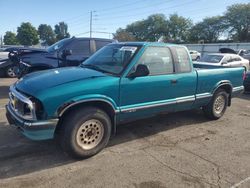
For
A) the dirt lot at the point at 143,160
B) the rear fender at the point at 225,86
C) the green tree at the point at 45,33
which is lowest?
the dirt lot at the point at 143,160

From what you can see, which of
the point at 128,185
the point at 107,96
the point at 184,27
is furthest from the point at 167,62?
the point at 184,27

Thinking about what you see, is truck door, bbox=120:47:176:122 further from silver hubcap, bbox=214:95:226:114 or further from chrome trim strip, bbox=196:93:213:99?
silver hubcap, bbox=214:95:226:114

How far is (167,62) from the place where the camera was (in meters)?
5.07

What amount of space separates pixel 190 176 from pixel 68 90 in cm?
212

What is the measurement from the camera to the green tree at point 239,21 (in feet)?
237

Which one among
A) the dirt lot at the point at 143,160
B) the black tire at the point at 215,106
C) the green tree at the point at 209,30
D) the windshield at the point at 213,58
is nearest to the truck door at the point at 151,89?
the dirt lot at the point at 143,160

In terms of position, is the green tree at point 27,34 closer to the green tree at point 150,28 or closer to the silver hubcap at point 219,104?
the green tree at point 150,28

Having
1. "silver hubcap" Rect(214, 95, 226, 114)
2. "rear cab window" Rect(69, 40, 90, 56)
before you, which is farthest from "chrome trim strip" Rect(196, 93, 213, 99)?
"rear cab window" Rect(69, 40, 90, 56)

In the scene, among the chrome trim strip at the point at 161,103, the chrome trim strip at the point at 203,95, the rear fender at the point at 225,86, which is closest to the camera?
the chrome trim strip at the point at 161,103

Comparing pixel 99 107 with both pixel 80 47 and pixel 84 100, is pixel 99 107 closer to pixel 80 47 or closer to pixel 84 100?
pixel 84 100

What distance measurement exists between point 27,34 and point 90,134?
73.4 metres

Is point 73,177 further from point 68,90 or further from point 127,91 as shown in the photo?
point 127,91

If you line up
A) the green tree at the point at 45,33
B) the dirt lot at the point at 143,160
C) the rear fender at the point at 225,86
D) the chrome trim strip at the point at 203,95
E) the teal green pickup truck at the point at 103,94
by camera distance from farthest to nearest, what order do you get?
the green tree at the point at 45,33 → the rear fender at the point at 225,86 → the chrome trim strip at the point at 203,95 → the teal green pickup truck at the point at 103,94 → the dirt lot at the point at 143,160

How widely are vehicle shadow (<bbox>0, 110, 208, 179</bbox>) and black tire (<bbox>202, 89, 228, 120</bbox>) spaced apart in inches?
→ 15.4
